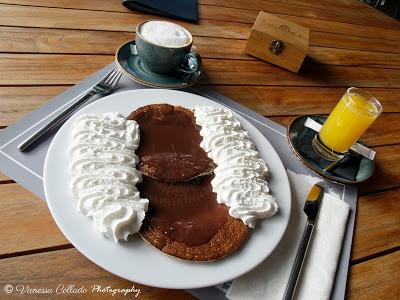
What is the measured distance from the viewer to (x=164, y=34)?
0.97 meters

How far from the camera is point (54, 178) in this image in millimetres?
636

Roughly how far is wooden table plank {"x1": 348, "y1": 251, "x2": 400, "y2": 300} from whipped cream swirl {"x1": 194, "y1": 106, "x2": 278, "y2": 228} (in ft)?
0.73

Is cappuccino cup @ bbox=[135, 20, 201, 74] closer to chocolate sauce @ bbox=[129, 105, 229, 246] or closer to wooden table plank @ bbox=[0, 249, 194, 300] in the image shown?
chocolate sauce @ bbox=[129, 105, 229, 246]

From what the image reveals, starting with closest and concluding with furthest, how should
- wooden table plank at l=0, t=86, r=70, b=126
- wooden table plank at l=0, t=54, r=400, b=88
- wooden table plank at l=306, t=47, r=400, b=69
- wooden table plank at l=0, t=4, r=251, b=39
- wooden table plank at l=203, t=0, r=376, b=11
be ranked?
wooden table plank at l=0, t=86, r=70, b=126
wooden table plank at l=0, t=54, r=400, b=88
wooden table plank at l=0, t=4, r=251, b=39
wooden table plank at l=306, t=47, r=400, b=69
wooden table plank at l=203, t=0, r=376, b=11

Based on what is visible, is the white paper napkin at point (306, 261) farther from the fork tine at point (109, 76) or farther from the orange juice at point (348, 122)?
the fork tine at point (109, 76)

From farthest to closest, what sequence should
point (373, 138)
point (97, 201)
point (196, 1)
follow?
point (196, 1) → point (373, 138) → point (97, 201)

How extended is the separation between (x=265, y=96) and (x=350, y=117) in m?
0.28

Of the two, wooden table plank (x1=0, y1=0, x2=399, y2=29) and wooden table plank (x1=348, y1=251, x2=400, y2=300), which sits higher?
wooden table plank (x1=0, y1=0, x2=399, y2=29)

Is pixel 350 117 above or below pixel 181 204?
above

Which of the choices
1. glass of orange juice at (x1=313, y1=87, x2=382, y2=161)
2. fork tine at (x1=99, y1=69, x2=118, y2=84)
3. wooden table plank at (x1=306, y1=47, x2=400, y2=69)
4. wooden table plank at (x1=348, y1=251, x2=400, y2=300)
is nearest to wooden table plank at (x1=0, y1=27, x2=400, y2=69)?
wooden table plank at (x1=306, y1=47, x2=400, y2=69)

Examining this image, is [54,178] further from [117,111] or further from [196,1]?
[196,1]

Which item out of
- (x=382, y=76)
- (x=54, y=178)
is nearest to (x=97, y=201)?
(x=54, y=178)

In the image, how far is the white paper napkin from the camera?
622 mm

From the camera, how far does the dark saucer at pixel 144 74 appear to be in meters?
0.96
